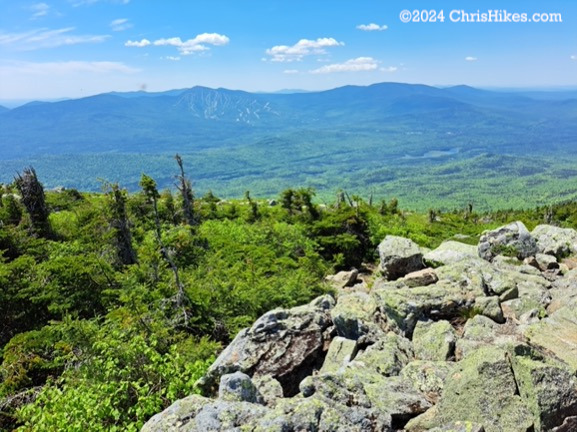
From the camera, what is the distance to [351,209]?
29.9 meters

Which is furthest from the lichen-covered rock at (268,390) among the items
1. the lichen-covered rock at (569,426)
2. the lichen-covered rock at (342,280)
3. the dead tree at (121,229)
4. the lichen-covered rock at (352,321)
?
the dead tree at (121,229)

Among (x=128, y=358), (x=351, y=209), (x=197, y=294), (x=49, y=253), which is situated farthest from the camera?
(x=351, y=209)

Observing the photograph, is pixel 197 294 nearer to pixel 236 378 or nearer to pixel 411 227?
pixel 236 378

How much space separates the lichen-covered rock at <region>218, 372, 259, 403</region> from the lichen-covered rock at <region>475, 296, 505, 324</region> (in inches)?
301

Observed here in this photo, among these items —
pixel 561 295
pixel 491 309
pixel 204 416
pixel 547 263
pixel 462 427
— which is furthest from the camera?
pixel 547 263

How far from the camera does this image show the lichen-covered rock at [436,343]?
9852mm

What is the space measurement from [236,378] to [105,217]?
1993 cm

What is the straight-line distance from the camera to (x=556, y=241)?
21.5m

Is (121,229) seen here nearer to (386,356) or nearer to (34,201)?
(34,201)

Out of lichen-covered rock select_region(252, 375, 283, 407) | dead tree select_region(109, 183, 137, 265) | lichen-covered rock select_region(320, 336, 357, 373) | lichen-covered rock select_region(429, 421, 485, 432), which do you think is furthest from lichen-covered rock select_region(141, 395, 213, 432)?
dead tree select_region(109, 183, 137, 265)

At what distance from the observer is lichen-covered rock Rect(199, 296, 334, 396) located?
9.70m

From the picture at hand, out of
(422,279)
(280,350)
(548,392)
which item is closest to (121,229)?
(280,350)

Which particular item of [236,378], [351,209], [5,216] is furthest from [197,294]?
[5,216]

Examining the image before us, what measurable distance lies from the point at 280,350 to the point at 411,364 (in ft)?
10.6
